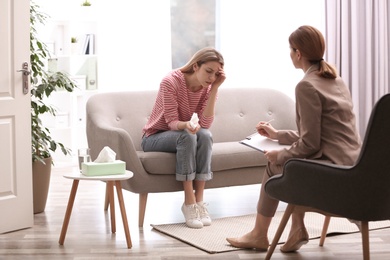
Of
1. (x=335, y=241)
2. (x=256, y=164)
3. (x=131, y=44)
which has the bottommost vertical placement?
(x=335, y=241)

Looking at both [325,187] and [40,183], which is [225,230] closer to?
[325,187]

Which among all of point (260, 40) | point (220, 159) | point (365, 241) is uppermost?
point (260, 40)

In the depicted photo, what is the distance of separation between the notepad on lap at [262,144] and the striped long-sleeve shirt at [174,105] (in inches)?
29.5

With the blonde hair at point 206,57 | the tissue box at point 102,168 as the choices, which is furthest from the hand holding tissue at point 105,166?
the blonde hair at point 206,57

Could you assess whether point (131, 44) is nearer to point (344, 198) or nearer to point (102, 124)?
point (102, 124)

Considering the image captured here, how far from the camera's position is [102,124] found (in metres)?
4.84

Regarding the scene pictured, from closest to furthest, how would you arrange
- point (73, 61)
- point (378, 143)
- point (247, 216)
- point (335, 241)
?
point (378, 143) → point (335, 241) → point (247, 216) → point (73, 61)

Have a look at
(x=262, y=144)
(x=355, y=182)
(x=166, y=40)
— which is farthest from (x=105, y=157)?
(x=166, y=40)

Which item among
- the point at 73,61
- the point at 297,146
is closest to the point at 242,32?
the point at 73,61

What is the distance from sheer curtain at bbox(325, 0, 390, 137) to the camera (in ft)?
22.1

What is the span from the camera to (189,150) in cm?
450

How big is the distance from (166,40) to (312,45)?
3.78 m

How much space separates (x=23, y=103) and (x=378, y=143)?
2.13m

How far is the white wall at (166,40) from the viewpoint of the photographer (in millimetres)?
7191
